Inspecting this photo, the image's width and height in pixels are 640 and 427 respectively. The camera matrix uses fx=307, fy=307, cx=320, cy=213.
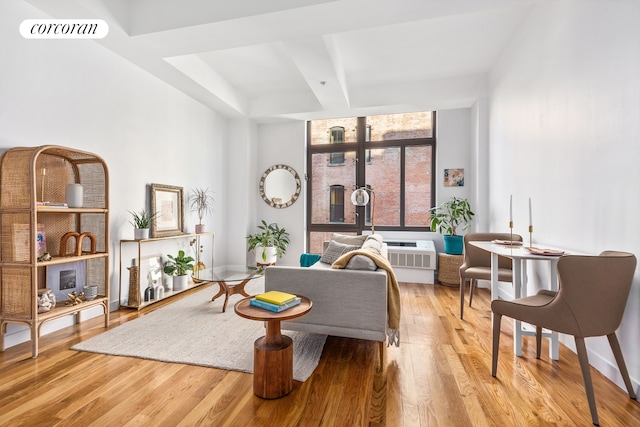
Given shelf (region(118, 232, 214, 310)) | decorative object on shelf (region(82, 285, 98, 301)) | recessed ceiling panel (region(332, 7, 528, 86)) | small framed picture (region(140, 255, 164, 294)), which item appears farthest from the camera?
small framed picture (region(140, 255, 164, 294))

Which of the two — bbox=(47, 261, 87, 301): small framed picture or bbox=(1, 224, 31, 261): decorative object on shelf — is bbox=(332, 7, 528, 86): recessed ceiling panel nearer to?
bbox=(1, 224, 31, 261): decorative object on shelf

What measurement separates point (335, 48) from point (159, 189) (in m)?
2.85

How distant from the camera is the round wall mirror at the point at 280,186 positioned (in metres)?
5.77

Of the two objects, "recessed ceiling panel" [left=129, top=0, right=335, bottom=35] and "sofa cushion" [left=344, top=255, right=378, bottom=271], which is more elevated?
"recessed ceiling panel" [left=129, top=0, right=335, bottom=35]

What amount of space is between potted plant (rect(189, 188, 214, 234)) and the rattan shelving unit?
5.32 ft

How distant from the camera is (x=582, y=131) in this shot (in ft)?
7.48

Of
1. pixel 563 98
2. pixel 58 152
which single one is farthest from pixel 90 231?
pixel 563 98

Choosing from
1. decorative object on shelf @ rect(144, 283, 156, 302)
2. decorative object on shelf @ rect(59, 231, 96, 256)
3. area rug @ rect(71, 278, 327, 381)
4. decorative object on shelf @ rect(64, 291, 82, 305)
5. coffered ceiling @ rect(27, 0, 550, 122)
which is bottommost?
area rug @ rect(71, 278, 327, 381)

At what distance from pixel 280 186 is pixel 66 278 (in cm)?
356

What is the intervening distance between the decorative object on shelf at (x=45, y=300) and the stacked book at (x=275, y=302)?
1800mm

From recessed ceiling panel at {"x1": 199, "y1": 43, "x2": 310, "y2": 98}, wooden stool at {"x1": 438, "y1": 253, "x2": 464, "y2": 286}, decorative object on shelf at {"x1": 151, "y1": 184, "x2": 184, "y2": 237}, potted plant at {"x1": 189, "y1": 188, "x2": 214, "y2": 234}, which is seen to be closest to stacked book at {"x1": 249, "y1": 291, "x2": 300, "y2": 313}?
decorative object on shelf at {"x1": 151, "y1": 184, "x2": 184, "y2": 237}

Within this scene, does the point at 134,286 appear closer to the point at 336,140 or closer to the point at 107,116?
the point at 107,116

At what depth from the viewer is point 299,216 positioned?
18.9 ft

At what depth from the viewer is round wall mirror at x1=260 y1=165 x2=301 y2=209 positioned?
227 inches
